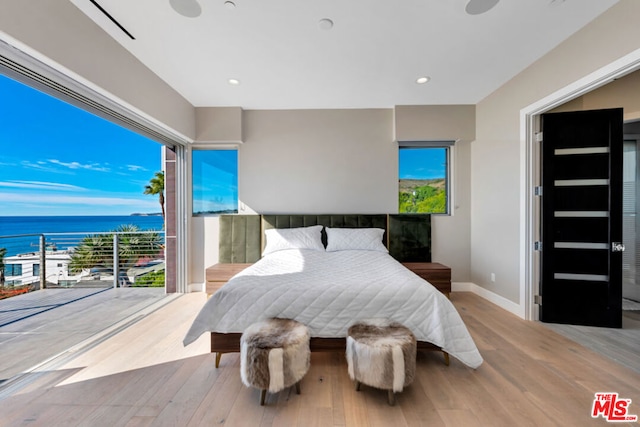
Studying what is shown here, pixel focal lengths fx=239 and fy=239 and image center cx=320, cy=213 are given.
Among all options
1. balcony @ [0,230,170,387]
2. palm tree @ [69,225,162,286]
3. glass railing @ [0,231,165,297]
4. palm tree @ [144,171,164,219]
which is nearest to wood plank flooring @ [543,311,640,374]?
balcony @ [0,230,170,387]

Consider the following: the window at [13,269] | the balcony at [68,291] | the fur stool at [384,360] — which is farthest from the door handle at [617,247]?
the window at [13,269]

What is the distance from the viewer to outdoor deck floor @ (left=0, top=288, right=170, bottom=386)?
1970 mm

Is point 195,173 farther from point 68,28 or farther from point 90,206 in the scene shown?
point 90,206

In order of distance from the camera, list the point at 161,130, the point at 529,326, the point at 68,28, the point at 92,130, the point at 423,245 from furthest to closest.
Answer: the point at 92,130
the point at 423,245
the point at 161,130
the point at 529,326
the point at 68,28

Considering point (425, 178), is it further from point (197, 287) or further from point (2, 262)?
point (2, 262)

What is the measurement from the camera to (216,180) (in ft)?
12.6

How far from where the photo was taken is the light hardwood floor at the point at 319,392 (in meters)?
1.37

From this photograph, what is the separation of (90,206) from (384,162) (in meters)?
10.1

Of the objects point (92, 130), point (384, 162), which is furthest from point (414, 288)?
point (92, 130)

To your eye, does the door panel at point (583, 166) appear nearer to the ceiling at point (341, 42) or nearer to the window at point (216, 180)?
the ceiling at point (341, 42)

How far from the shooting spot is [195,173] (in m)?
3.78

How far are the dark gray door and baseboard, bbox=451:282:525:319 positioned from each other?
23 centimetres

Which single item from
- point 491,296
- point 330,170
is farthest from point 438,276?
point 330,170

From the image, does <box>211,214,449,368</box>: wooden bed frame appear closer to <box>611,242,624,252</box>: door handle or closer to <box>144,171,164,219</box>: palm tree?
<box>611,242,624,252</box>: door handle
